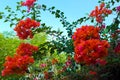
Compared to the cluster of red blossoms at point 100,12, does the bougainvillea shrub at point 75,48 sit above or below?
below

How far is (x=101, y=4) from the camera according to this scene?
8109 millimetres

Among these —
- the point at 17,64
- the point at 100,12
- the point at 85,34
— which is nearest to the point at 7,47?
the point at 100,12

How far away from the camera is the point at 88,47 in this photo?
5645mm

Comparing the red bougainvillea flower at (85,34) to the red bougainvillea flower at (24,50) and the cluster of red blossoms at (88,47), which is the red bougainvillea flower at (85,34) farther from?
the red bougainvillea flower at (24,50)

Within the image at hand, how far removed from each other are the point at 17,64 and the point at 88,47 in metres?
1.32

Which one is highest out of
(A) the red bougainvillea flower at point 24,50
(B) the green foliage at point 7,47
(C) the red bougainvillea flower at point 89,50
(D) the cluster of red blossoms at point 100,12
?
(B) the green foliage at point 7,47

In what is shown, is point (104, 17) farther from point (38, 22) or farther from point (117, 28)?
Answer: point (38, 22)

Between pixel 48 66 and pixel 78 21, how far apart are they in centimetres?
250

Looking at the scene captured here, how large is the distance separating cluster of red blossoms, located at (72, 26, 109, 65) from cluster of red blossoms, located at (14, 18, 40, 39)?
1190mm

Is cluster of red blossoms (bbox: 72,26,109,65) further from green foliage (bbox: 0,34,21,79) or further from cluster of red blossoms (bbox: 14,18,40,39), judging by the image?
green foliage (bbox: 0,34,21,79)

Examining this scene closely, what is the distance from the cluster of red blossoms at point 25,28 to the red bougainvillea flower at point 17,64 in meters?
0.48

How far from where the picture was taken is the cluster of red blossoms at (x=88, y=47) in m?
5.59

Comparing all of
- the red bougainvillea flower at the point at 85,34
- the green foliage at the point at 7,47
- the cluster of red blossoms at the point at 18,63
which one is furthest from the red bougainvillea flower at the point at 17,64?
the green foliage at the point at 7,47

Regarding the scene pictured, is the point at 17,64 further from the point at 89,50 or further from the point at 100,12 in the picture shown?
the point at 100,12
